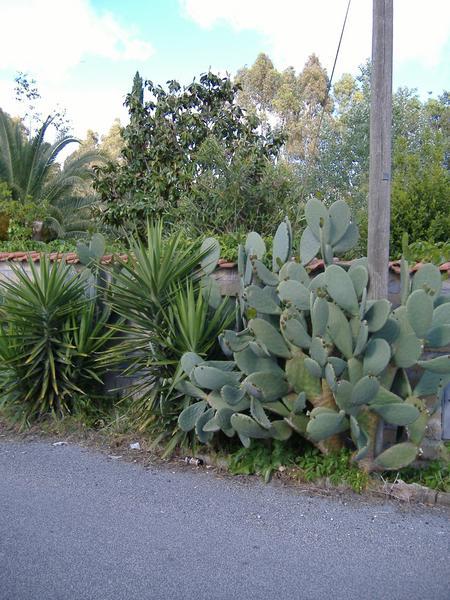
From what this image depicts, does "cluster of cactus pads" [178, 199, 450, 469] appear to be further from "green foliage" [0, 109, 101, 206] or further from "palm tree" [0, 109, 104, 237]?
"green foliage" [0, 109, 101, 206]

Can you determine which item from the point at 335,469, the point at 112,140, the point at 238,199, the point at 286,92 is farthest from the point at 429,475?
the point at 112,140

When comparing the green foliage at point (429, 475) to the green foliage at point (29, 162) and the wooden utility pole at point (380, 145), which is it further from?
the green foliage at point (29, 162)

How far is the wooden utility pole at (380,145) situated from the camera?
5387mm

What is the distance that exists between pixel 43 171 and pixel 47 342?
11.9 m

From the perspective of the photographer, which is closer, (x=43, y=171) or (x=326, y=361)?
(x=326, y=361)

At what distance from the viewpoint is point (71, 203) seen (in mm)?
19266

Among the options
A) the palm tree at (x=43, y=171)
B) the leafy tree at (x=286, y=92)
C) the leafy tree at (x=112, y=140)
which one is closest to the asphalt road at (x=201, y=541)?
the palm tree at (x=43, y=171)

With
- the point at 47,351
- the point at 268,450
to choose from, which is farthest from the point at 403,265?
the point at 47,351

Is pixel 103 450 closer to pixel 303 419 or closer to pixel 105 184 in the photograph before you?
pixel 303 419

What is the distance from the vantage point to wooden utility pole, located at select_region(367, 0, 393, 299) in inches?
212

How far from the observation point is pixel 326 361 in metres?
5.12

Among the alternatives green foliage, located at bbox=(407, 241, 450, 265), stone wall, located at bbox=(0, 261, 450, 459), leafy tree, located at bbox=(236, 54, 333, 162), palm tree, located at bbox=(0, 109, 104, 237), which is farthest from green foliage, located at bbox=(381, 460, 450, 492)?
leafy tree, located at bbox=(236, 54, 333, 162)

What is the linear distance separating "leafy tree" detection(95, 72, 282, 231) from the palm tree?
424 cm

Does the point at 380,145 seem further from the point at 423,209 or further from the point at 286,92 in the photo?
the point at 286,92
